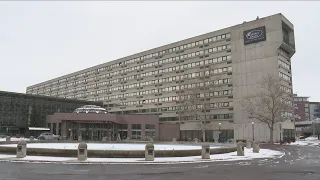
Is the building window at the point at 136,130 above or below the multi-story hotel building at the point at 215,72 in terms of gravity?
below

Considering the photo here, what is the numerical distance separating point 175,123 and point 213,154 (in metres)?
67.8

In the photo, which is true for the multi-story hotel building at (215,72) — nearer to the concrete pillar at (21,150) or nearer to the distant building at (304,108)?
the concrete pillar at (21,150)

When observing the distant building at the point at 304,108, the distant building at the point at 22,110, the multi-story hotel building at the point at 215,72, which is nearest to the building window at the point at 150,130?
the multi-story hotel building at the point at 215,72

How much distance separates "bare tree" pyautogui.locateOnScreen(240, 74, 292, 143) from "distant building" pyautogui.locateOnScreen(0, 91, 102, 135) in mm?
60350

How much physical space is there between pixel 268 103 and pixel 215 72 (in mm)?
22800

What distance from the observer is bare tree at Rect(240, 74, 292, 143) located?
71.9 metres

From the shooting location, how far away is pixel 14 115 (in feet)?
313

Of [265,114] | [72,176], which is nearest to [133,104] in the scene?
[265,114]

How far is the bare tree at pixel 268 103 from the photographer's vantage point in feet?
236

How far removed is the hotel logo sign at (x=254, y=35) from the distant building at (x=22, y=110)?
206 ft

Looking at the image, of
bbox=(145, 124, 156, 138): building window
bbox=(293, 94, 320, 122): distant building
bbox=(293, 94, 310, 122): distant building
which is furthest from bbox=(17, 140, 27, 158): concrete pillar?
bbox=(293, 94, 310, 122): distant building

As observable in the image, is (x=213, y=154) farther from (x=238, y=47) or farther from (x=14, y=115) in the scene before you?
(x=14, y=115)

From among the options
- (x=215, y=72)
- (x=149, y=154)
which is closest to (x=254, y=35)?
(x=215, y=72)

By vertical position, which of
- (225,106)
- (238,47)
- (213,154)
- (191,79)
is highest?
(238,47)
